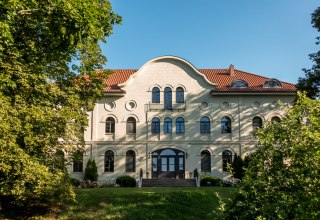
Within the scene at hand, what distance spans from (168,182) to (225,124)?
24.7 ft

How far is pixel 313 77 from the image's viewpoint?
21.3 metres

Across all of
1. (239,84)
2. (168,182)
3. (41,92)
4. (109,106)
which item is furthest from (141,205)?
(239,84)

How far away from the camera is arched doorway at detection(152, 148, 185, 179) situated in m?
31.4

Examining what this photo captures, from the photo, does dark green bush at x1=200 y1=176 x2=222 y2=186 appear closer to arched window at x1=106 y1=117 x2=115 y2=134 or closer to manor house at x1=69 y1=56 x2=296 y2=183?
manor house at x1=69 y1=56 x2=296 y2=183

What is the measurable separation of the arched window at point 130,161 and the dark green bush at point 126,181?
168cm

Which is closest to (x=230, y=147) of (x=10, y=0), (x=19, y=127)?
(x=19, y=127)

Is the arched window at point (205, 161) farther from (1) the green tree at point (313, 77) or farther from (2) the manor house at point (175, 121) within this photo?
(1) the green tree at point (313, 77)

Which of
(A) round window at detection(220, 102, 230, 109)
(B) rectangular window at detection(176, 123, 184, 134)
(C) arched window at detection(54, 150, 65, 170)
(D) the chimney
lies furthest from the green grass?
(D) the chimney

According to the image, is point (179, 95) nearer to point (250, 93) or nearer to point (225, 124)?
point (225, 124)

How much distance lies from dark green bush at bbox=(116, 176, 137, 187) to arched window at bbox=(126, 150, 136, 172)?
1682mm

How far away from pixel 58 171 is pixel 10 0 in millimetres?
A: 8222

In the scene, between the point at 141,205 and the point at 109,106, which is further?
the point at 109,106

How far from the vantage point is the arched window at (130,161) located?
3142 centimetres

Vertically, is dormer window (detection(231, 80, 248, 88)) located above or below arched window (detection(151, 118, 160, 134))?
above
